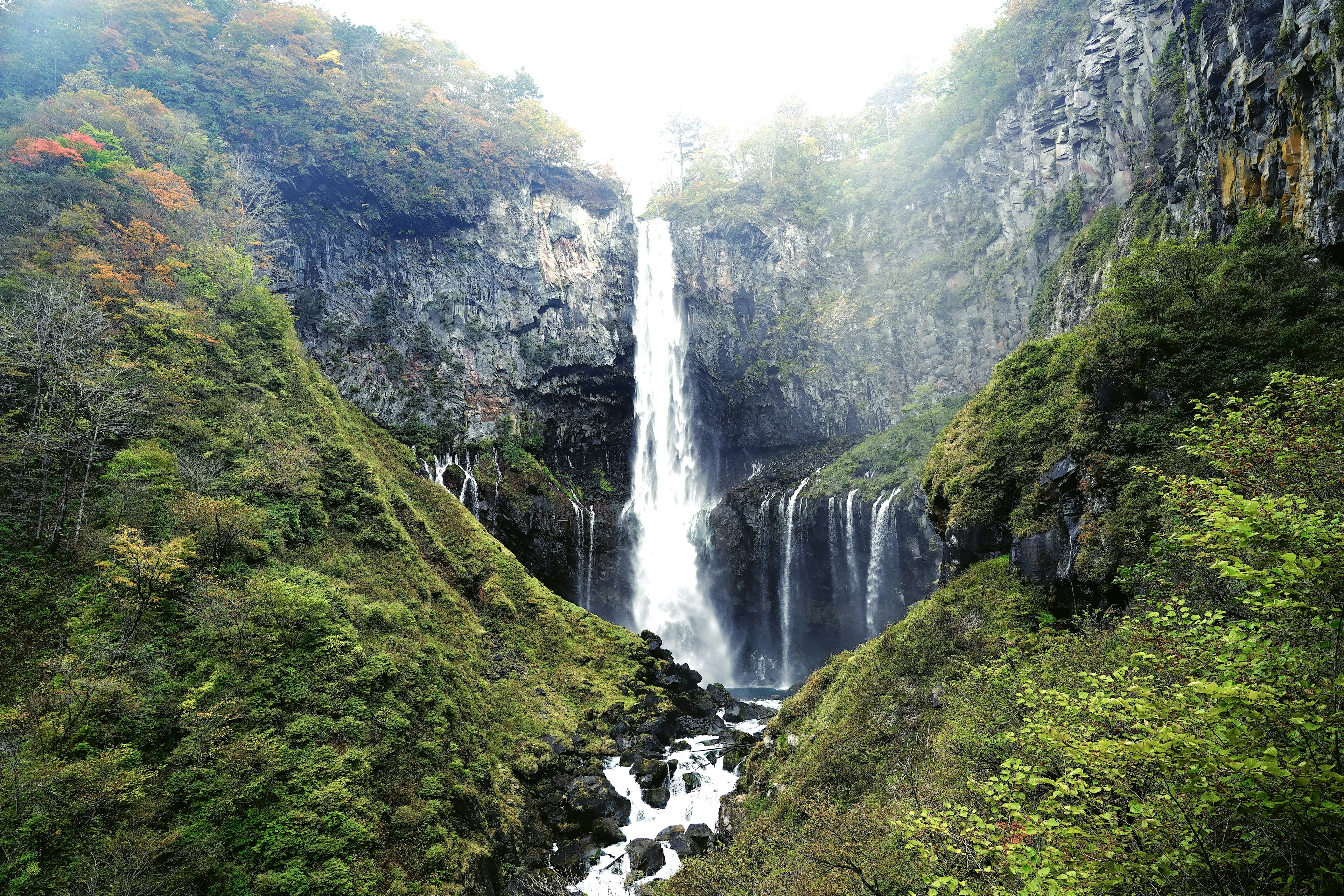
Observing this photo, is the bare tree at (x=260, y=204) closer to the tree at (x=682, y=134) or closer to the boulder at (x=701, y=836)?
the boulder at (x=701, y=836)

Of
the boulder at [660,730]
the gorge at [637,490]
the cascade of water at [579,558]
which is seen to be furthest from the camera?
the cascade of water at [579,558]

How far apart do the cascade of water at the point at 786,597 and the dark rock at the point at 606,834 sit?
20.4m

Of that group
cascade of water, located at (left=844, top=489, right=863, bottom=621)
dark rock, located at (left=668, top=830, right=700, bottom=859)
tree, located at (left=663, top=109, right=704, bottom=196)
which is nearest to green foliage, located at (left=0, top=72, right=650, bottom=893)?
dark rock, located at (left=668, top=830, right=700, bottom=859)

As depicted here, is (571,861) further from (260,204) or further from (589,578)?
(260,204)

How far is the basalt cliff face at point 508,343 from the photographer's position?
3119 centimetres

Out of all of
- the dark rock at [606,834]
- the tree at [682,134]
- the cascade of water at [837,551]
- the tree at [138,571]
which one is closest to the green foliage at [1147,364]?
the dark rock at [606,834]

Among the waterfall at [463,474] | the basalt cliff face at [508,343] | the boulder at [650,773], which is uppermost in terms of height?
the basalt cliff face at [508,343]

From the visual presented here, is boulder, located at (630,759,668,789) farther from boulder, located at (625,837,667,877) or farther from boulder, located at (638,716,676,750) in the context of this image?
boulder, located at (625,837,667,877)

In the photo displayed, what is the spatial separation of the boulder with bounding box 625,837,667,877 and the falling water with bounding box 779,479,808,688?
2087 cm

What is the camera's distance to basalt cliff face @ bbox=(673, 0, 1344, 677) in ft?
35.8

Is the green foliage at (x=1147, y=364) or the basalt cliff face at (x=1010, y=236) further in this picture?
the basalt cliff face at (x=1010, y=236)

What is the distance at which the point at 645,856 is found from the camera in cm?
1347

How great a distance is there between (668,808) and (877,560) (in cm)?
1797

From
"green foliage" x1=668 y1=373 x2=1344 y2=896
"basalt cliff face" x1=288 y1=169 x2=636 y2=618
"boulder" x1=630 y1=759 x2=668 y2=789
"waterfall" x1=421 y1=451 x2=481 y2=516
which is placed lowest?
"boulder" x1=630 y1=759 x2=668 y2=789
